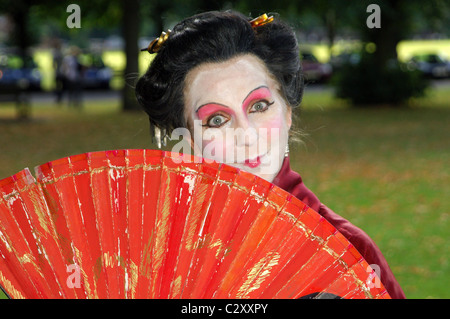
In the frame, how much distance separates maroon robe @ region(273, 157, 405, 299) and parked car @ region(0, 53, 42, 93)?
93.1ft

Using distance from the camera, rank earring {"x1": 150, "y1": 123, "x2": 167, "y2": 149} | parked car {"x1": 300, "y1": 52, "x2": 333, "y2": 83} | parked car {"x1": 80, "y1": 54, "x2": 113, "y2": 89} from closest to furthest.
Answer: earring {"x1": 150, "y1": 123, "x2": 167, "y2": 149}
parked car {"x1": 80, "y1": 54, "x2": 113, "y2": 89}
parked car {"x1": 300, "y1": 52, "x2": 333, "y2": 83}

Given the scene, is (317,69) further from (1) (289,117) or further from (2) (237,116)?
(2) (237,116)

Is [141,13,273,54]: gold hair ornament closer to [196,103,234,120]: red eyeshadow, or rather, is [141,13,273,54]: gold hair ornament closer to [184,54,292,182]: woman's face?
[184,54,292,182]: woman's face

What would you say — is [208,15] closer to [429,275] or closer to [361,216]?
[429,275]

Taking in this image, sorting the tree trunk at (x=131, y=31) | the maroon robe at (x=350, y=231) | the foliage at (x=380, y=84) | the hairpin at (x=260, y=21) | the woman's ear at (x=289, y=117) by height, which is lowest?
the foliage at (x=380, y=84)

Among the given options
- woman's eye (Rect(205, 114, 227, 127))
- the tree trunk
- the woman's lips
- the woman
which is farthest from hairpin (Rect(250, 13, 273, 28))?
the tree trunk

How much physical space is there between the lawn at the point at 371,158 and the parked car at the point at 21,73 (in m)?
8.37

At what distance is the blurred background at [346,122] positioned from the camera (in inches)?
291

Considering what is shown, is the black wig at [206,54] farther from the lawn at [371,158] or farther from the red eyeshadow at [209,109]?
the lawn at [371,158]

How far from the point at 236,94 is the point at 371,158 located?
33.8ft

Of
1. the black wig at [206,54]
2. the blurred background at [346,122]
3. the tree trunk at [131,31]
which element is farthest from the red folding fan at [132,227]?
the tree trunk at [131,31]

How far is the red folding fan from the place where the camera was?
1562mm

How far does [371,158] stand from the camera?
1221 cm

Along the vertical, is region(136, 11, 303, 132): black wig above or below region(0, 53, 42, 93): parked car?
above
